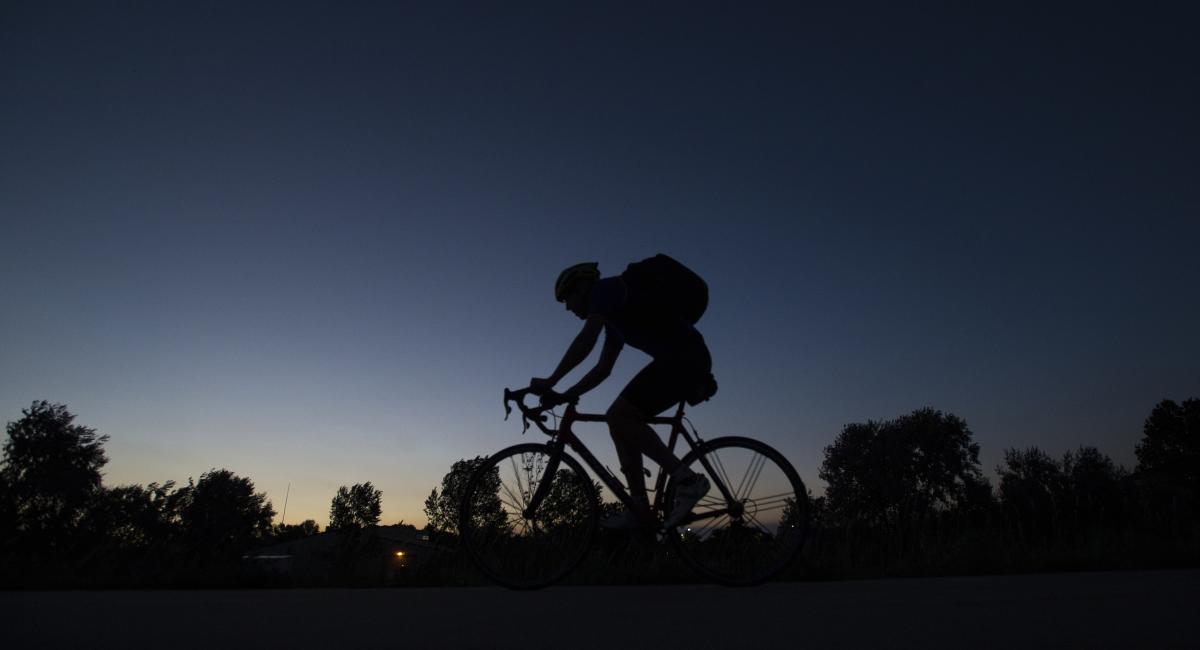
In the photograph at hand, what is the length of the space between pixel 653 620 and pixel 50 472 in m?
47.0

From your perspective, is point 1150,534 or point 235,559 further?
point 1150,534

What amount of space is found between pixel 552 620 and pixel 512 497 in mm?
2260

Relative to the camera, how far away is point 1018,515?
20.8 feet

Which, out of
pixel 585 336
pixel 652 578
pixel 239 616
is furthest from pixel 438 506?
pixel 239 616

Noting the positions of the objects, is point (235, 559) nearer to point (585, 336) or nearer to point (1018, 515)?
point (585, 336)

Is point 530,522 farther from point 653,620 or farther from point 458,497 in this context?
point 653,620

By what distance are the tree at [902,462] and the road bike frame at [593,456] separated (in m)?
31.0

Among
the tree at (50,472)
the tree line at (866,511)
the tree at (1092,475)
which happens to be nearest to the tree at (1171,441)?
the tree line at (866,511)

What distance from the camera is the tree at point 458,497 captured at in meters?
4.45

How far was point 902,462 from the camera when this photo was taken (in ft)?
108

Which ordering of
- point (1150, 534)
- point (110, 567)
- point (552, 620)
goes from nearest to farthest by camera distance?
1. point (552, 620)
2. point (110, 567)
3. point (1150, 534)

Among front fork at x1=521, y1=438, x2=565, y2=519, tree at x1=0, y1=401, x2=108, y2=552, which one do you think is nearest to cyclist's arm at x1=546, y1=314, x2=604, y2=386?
front fork at x1=521, y1=438, x2=565, y2=519

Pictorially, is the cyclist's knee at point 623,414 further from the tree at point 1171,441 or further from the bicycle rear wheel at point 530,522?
the tree at point 1171,441

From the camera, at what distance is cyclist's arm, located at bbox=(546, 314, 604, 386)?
387 cm
